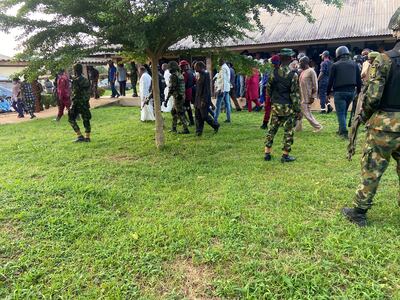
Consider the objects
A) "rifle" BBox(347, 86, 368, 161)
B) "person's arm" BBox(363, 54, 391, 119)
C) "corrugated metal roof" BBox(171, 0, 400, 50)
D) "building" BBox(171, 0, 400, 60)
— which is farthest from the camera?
"corrugated metal roof" BBox(171, 0, 400, 50)

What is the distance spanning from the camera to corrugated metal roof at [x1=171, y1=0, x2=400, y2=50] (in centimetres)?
1212

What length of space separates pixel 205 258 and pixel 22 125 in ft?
33.1

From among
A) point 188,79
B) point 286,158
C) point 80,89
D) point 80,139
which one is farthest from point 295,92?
→ point 80,139

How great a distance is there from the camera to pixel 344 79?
6.51 metres

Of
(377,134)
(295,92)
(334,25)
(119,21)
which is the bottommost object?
(377,134)

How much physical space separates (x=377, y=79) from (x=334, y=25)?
456 inches

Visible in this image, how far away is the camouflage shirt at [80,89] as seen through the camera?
23.1 feet

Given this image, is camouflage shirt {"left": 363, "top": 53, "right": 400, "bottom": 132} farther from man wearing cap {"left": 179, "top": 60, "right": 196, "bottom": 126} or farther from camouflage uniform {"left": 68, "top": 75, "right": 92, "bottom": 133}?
camouflage uniform {"left": 68, "top": 75, "right": 92, "bottom": 133}

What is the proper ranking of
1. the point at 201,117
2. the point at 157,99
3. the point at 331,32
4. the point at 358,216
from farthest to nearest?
the point at 331,32 → the point at 201,117 → the point at 157,99 → the point at 358,216

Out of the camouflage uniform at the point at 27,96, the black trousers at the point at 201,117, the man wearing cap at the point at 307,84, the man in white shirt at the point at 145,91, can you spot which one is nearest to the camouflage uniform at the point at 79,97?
the man in white shirt at the point at 145,91

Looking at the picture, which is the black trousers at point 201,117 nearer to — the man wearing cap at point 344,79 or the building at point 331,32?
the man wearing cap at point 344,79

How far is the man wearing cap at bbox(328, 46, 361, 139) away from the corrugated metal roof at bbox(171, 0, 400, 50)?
5623 millimetres

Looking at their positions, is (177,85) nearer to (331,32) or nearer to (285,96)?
(285,96)

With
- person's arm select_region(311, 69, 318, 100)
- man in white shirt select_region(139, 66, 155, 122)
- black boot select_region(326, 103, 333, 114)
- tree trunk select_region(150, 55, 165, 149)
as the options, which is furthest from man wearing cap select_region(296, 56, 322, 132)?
man in white shirt select_region(139, 66, 155, 122)
